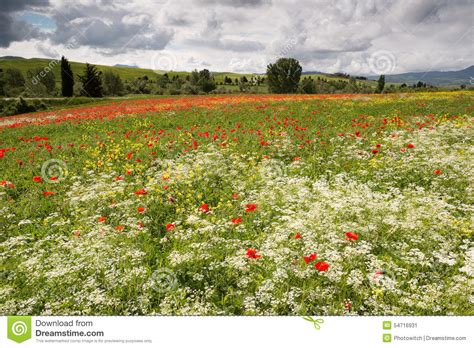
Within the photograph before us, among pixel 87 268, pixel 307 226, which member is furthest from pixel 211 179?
pixel 87 268

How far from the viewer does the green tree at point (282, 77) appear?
61.0 m

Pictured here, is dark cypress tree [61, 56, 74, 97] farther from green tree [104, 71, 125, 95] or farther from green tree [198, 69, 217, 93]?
green tree [198, 69, 217, 93]

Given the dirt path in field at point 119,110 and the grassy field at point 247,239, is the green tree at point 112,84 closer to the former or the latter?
the dirt path in field at point 119,110

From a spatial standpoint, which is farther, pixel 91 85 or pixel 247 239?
pixel 91 85

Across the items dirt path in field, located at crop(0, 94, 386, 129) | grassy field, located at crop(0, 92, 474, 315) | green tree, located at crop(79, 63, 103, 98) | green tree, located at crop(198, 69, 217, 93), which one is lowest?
grassy field, located at crop(0, 92, 474, 315)

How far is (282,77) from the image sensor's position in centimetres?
6091

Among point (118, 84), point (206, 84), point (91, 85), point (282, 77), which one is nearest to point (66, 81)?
point (91, 85)

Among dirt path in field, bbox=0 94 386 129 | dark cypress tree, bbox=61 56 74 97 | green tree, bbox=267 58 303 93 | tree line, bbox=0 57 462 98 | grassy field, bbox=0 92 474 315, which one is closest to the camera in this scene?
grassy field, bbox=0 92 474 315

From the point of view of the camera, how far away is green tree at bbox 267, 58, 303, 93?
61.0 metres

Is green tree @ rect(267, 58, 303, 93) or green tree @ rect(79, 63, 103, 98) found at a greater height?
green tree @ rect(267, 58, 303, 93)

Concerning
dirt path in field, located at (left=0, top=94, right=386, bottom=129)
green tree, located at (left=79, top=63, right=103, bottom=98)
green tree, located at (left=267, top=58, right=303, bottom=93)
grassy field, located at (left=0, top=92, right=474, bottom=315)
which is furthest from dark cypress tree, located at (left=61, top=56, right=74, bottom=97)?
grassy field, located at (left=0, top=92, right=474, bottom=315)

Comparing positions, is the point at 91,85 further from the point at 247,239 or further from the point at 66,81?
the point at 247,239

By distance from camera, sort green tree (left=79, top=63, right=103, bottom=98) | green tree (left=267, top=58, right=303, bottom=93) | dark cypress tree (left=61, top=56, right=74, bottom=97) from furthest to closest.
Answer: green tree (left=267, top=58, right=303, bottom=93)
green tree (left=79, top=63, right=103, bottom=98)
dark cypress tree (left=61, top=56, right=74, bottom=97)
